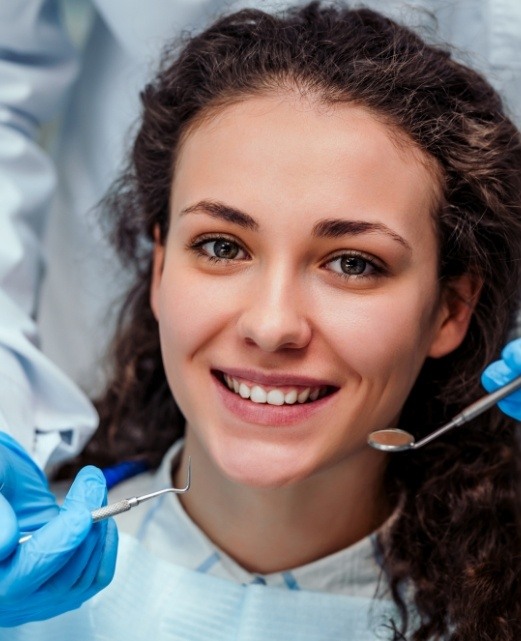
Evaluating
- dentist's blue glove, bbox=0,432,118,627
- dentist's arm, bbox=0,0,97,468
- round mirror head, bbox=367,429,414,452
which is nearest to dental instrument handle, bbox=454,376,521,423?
round mirror head, bbox=367,429,414,452

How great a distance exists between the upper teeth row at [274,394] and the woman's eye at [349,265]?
0.17m

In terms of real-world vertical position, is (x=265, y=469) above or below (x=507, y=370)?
below

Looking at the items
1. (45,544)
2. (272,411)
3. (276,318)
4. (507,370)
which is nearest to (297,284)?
(276,318)

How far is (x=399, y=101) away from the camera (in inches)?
56.2

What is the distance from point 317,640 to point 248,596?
12 centimetres

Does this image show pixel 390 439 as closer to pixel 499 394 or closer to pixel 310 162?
pixel 499 394

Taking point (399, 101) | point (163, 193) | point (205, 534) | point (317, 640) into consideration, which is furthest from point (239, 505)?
point (399, 101)

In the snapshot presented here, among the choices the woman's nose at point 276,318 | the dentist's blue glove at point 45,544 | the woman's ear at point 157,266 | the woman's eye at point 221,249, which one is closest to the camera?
the dentist's blue glove at point 45,544

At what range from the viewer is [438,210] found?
1456mm

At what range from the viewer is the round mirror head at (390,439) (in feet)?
4.51

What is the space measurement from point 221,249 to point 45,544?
0.49 meters

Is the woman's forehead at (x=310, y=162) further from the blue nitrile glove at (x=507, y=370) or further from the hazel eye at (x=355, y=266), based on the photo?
the blue nitrile glove at (x=507, y=370)

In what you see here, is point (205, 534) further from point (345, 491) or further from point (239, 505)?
point (345, 491)

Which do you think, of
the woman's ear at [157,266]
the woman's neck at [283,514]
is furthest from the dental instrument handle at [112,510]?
the woman's ear at [157,266]
